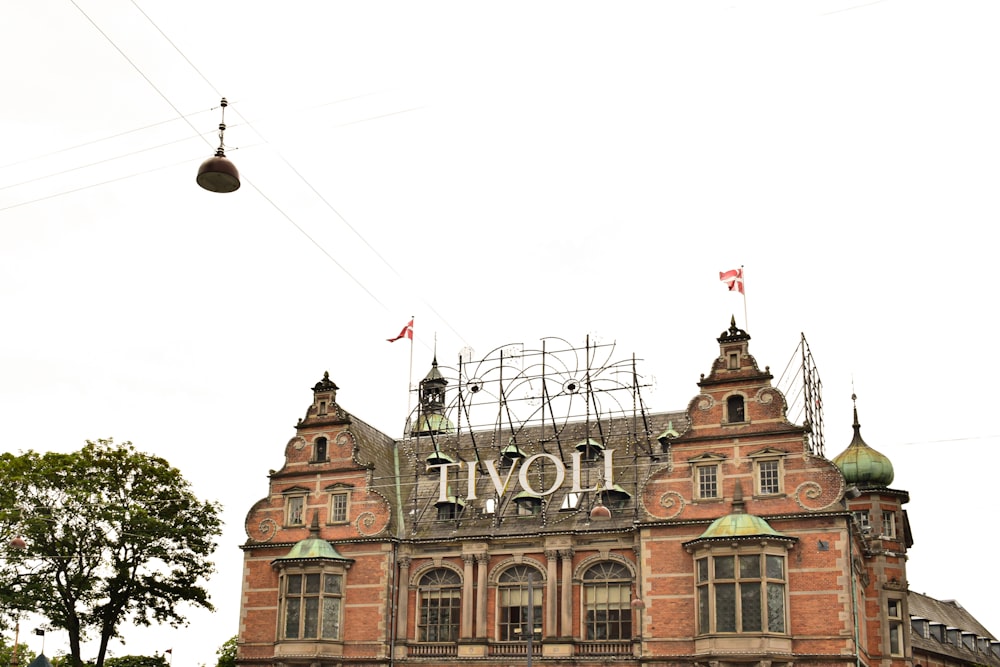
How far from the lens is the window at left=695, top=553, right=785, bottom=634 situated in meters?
37.2

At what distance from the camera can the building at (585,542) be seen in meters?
37.9

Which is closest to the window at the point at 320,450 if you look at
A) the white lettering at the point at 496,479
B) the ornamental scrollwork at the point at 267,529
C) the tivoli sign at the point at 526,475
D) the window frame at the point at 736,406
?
the ornamental scrollwork at the point at 267,529

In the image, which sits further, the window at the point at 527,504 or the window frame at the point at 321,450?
the window frame at the point at 321,450

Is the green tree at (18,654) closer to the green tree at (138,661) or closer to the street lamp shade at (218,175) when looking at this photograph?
the green tree at (138,661)

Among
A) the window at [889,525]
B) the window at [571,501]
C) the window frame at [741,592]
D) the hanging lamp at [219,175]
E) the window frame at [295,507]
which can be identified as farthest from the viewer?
the window at [889,525]

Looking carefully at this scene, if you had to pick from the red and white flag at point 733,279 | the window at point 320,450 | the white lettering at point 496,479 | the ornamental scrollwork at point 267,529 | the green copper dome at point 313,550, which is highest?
the red and white flag at point 733,279

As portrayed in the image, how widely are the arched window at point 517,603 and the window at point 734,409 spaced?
9.88 metres

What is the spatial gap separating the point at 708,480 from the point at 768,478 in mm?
2213

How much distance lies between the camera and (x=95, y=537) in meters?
45.4

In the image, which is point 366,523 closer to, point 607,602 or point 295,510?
point 295,510

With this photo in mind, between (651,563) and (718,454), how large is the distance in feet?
15.8

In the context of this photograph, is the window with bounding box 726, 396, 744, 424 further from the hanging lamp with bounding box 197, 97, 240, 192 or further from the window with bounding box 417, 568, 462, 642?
the hanging lamp with bounding box 197, 97, 240, 192

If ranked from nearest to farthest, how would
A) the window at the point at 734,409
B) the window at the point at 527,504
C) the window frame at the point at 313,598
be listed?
the window at the point at 734,409, the window frame at the point at 313,598, the window at the point at 527,504

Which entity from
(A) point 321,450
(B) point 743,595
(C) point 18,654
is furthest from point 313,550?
(C) point 18,654
